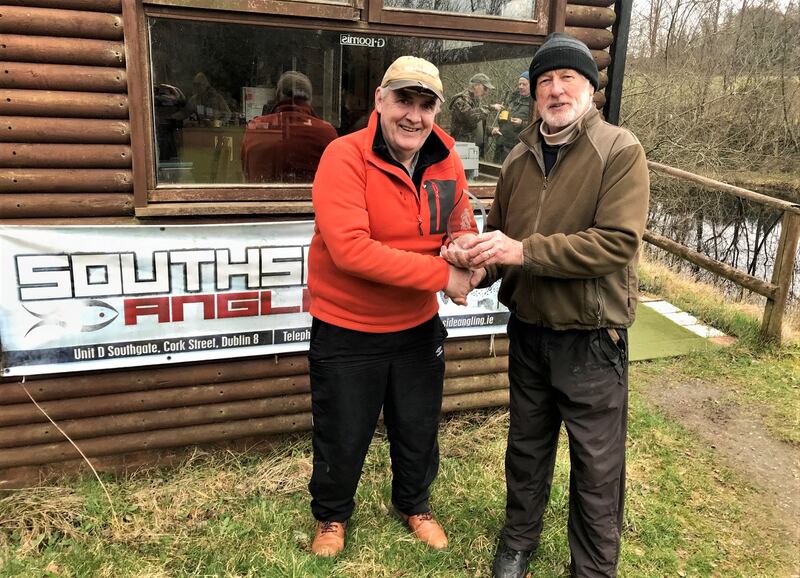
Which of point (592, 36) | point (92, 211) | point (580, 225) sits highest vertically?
point (592, 36)

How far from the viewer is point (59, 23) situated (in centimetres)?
285

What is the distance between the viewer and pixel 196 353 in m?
3.37

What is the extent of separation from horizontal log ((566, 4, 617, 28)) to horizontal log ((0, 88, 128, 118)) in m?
2.39

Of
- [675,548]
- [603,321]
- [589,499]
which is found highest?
[603,321]

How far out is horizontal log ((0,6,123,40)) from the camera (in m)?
2.79

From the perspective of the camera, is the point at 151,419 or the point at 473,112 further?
the point at 473,112

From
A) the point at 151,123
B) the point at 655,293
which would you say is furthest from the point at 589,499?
the point at 655,293

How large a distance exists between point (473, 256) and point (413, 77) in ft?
2.18

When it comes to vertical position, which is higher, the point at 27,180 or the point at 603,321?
the point at 27,180

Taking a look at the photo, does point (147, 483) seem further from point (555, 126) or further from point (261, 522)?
point (555, 126)

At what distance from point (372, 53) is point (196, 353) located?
1775mm

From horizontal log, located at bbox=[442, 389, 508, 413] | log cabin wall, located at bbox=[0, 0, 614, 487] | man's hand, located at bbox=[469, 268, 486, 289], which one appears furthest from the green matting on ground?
man's hand, located at bbox=[469, 268, 486, 289]

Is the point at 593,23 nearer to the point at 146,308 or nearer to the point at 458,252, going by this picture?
the point at 458,252

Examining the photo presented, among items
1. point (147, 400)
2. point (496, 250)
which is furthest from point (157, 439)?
point (496, 250)
